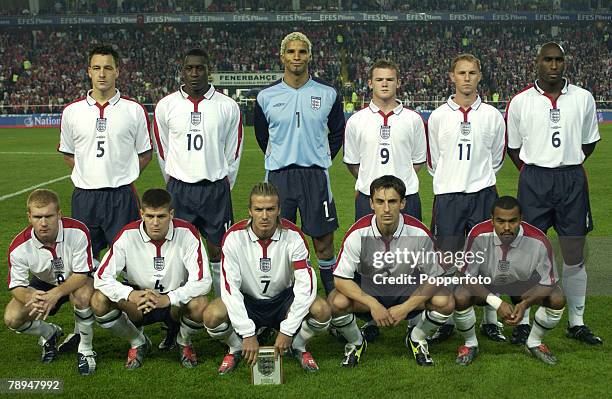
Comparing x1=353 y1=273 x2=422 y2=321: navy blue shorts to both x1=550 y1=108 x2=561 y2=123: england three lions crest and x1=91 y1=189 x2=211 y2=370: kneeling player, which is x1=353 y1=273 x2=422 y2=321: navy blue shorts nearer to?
x1=91 y1=189 x2=211 y2=370: kneeling player

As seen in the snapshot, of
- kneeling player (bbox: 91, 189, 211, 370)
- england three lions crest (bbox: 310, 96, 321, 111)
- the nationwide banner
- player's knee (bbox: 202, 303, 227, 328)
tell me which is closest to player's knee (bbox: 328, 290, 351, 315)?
player's knee (bbox: 202, 303, 227, 328)

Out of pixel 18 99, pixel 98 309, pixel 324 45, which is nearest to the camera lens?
pixel 98 309

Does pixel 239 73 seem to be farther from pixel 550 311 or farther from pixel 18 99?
pixel 550 311

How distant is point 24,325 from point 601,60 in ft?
127

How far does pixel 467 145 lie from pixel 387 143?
1.85 feet

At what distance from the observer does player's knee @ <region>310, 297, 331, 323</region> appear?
466cm

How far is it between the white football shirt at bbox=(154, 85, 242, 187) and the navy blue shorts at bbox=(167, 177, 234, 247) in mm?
65

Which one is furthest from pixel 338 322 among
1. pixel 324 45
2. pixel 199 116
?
pixel 324 45

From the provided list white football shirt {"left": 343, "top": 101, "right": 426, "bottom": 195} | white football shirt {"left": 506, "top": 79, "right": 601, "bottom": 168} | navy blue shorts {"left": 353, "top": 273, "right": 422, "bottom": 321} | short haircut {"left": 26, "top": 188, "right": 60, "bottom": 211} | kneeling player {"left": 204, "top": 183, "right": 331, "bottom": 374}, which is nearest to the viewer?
kneeling player {"left": 204, "top": 183, "right": 331, "bottom": 374}

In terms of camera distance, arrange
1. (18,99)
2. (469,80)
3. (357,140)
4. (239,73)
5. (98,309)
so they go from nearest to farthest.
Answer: (98,309), (469,80), (357,140), (18,99), (239,73)

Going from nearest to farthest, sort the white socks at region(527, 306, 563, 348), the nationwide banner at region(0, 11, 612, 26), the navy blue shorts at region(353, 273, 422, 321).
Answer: the white socks at region(527, 306, 563, 348) → the navy blue shorts at region(353, 273, 422, 321) → the nationwide banner at region(0, 11, 612, 26)

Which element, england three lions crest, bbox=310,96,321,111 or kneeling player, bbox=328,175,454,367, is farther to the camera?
england three lions crest, bbox=310,96,321,111

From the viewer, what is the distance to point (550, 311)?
15.4 feet

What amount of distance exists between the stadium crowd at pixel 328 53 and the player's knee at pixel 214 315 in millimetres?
30189
